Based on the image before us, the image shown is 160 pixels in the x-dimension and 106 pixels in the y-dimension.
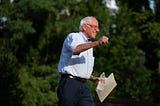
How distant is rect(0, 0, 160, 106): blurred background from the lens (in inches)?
675

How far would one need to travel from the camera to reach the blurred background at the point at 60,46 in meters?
17.1

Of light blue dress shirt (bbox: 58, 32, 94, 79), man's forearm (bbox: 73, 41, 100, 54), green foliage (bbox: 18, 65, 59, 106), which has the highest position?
man's forearm (bbox: 73, 41, 100, 54)

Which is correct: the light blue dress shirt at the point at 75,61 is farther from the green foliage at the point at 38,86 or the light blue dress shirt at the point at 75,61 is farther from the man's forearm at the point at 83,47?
the green foliage at the point at 38,86

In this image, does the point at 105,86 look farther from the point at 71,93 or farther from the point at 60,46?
the point at 60,46

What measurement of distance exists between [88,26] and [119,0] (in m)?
16.0

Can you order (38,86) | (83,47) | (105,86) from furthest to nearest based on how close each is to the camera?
1. (38,86)
2. (105,86)
3. (83,47)

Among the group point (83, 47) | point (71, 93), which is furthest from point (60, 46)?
point (83, 47)

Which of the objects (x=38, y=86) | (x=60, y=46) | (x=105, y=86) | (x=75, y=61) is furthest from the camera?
(x=60, y=46)

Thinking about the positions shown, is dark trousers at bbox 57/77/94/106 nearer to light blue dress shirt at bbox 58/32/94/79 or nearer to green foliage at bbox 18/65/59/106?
light blue dress shirt at bbox 58/32/94/79

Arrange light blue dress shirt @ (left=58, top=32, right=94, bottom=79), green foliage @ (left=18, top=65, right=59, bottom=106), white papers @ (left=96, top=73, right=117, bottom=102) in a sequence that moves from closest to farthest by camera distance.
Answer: light blue dress shirt @ (left=58, top=32, right=94, bottom=79)
white papers @ (left=96, top=73, right=117, bottom=102)
green foliage @ (left=18, top=65, right=59, bottom=106)

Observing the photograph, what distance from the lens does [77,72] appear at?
505cm

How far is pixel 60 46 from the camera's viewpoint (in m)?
19.1

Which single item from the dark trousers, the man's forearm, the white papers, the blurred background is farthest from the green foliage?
the man's forearm

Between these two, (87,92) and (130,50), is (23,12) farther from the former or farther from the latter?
(87,92)
